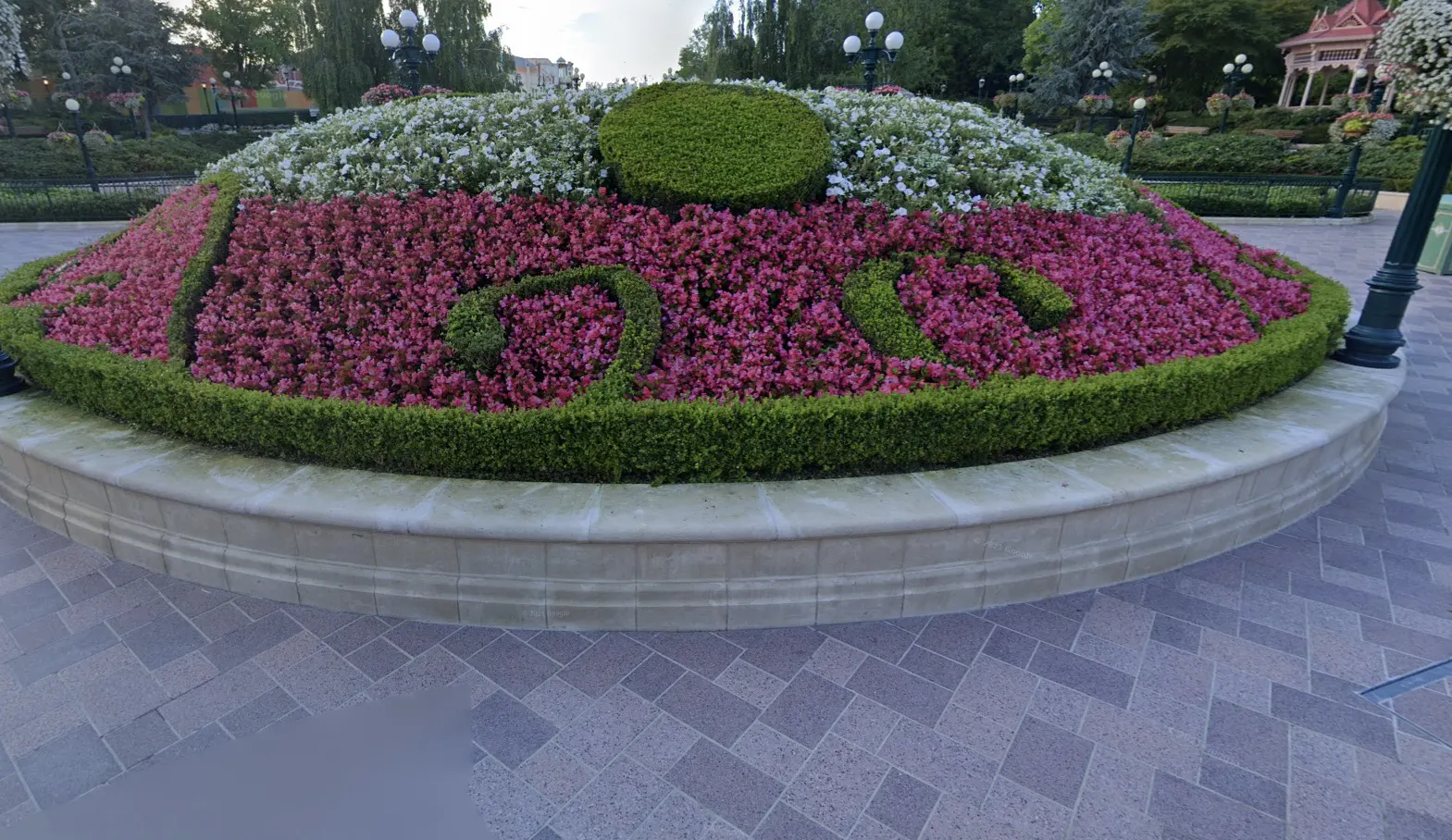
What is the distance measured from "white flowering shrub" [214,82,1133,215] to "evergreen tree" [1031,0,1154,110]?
98.8ft

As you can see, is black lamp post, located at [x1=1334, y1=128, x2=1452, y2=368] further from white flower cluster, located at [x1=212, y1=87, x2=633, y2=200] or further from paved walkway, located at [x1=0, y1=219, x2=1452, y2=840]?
white flower cluster, located at [x1=212, y1=87, x2=633, y2=200]

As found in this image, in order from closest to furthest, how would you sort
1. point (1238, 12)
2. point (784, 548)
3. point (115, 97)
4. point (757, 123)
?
point (784, 548) < point (757, 123) < point (115, 97) < point (1238, 12)

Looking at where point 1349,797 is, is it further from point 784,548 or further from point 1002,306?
point 1002,306

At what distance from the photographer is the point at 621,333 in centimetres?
381

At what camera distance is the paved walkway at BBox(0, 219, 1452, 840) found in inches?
87.0

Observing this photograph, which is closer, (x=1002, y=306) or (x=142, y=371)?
(x=142, y=371)

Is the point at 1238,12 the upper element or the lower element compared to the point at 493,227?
upper

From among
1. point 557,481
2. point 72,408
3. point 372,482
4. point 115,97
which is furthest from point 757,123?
point 115,97

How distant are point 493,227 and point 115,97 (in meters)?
35.2

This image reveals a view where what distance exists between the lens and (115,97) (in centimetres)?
2898

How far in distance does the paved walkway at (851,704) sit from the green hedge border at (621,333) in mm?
1208

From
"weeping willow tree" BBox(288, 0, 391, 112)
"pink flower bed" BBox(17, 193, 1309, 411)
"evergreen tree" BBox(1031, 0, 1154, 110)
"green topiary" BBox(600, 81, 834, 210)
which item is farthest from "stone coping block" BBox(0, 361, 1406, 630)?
"evergreen tree" BBox(1031, 0, 1154, 110)

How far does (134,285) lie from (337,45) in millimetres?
23115

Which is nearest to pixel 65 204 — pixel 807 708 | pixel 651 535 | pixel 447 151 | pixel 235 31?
pixel 447 151
